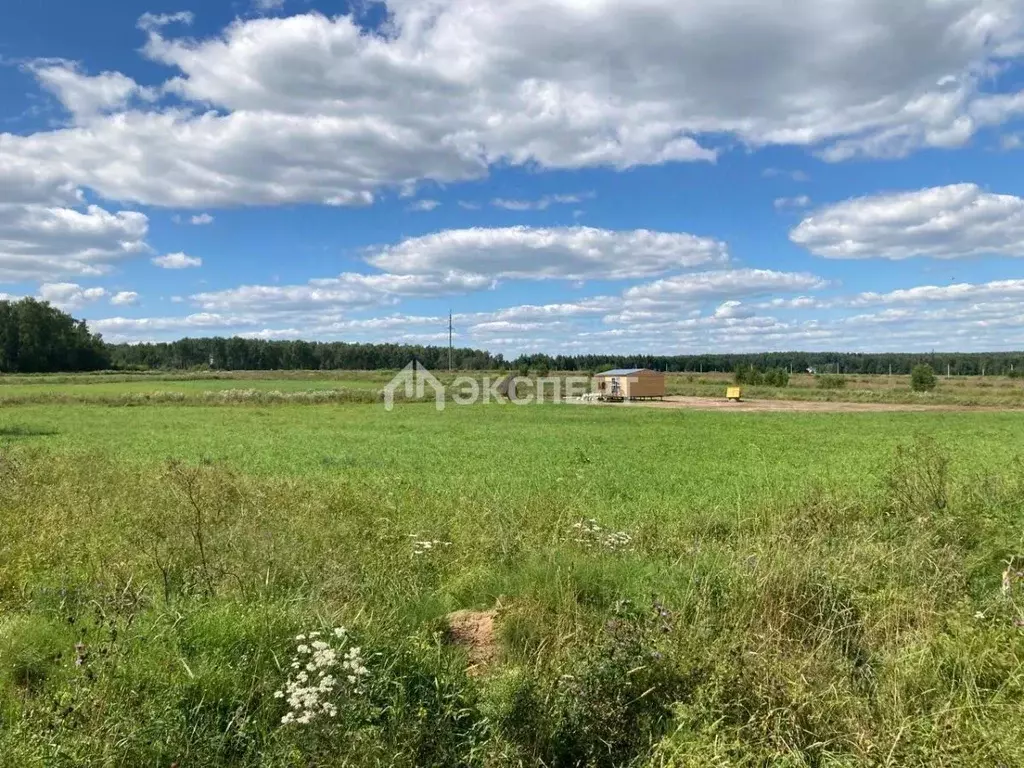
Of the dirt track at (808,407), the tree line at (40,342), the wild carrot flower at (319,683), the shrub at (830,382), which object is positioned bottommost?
the dirt track at (808,407)

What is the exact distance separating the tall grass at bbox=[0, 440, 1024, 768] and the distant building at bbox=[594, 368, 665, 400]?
63.1 m

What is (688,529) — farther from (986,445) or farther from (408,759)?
(986,445)

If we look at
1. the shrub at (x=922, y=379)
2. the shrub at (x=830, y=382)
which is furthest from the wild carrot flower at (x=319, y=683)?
the shrub at (x=830, y=382)

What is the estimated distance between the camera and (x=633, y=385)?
71.7 meters

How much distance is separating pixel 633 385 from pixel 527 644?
67899 mm

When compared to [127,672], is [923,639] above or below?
below

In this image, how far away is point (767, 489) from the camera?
44.5 ft

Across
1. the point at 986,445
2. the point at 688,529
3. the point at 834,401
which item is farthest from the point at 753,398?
the point at 688,529

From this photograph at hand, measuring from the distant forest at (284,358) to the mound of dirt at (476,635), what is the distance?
363ft

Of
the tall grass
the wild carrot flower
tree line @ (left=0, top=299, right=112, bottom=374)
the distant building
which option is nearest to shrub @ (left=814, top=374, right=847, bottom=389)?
the distant building

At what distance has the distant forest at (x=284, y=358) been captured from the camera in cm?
10950

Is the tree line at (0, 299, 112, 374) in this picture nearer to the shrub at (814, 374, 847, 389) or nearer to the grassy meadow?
the shrub at (814, 374, 847, 389)

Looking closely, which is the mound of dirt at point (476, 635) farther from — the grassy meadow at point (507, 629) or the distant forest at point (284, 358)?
the distant forest at point (284, 358)

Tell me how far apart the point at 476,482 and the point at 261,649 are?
1056 centimetres
